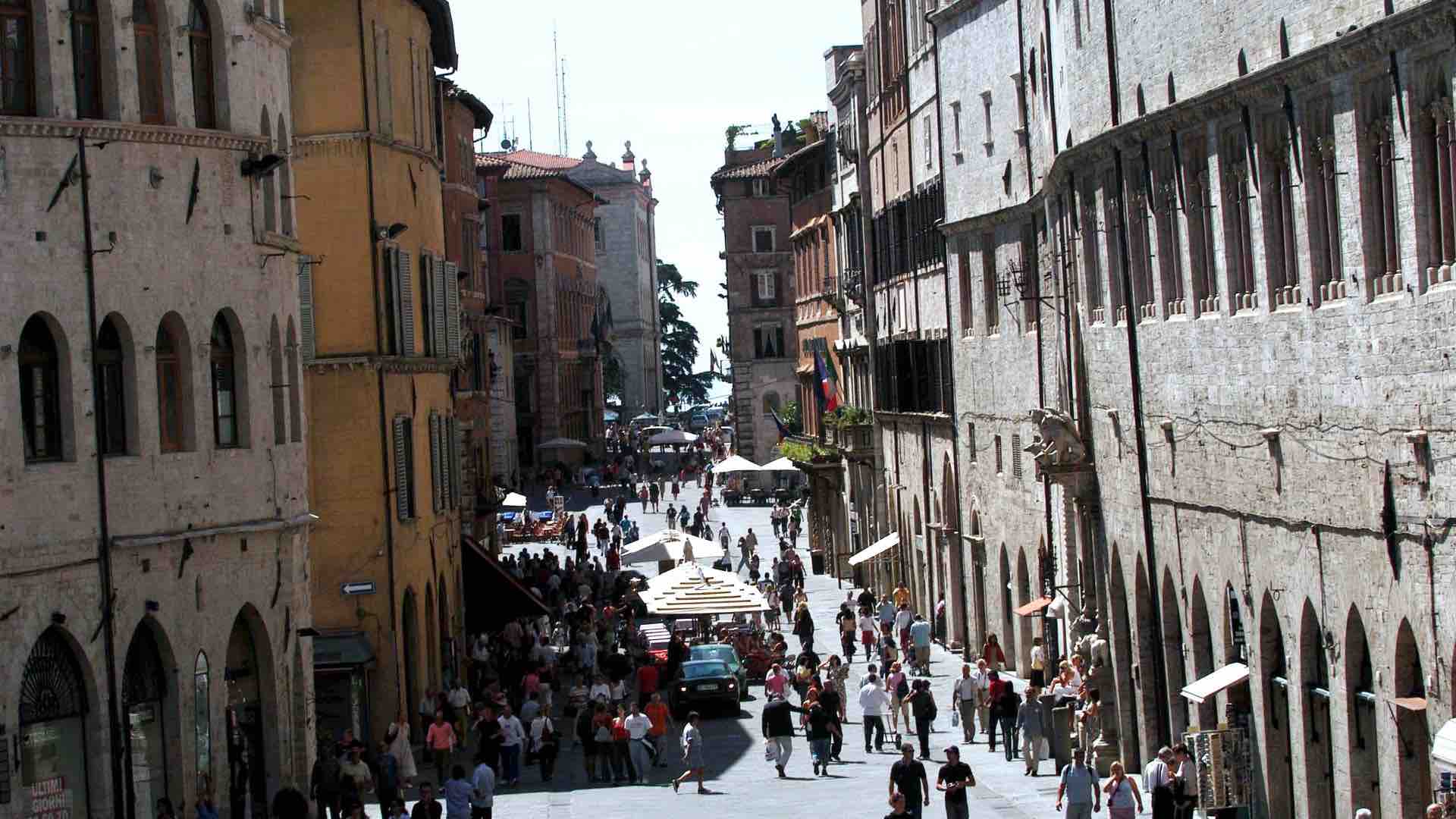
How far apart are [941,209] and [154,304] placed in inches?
1023

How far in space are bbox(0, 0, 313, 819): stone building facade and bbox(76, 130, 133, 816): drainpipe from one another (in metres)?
0.03

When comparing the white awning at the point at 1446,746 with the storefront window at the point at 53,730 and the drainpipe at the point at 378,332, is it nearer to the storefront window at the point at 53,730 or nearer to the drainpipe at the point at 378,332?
the storefront window at the point at 53,730

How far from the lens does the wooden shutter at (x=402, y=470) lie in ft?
131

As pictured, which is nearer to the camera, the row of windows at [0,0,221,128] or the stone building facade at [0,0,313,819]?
the stone building facade at [0,0,313,819]

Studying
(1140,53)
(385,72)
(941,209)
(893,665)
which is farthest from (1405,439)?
(941,209)

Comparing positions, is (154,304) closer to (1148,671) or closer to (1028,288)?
(1148,671)

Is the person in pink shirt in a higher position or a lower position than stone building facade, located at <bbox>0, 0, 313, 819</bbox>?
lower

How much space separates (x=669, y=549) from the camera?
56906 millimetres

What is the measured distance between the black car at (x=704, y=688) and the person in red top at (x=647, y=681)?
3.75 feet

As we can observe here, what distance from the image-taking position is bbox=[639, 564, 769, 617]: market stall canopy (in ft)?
153

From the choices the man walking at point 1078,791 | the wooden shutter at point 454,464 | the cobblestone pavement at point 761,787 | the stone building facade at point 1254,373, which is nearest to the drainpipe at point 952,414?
the cobblestone pavement at point 761,787

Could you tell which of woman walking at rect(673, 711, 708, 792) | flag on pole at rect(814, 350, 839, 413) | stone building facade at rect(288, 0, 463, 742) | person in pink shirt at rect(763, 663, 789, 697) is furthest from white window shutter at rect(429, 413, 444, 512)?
flag on pole at rect(814, 350, 839, 413)

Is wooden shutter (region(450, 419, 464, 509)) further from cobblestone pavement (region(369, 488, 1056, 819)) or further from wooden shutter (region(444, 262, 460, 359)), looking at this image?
cobblestone pavement (region(369, 488, 1056, 819))

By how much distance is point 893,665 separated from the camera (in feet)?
134
